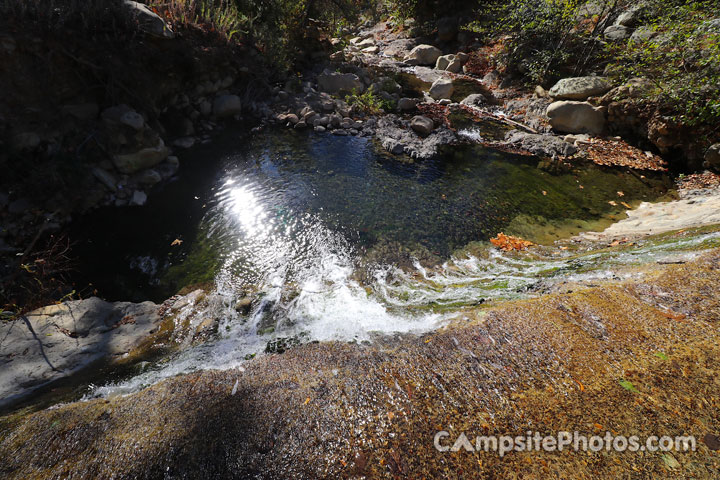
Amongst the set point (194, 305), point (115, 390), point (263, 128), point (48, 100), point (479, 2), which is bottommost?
point (194, 305)

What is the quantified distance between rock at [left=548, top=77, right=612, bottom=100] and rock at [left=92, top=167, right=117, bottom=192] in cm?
1517

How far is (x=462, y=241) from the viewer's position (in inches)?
242

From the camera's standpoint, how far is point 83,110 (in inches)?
289

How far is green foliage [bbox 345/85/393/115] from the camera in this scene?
12.2 metres

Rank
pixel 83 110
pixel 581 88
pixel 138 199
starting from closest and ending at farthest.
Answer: pixel 138 199 → pixel 83 110 → pixel 581 88

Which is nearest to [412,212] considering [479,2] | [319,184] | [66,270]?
[319,184]

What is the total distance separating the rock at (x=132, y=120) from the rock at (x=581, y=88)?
1438 centimetres

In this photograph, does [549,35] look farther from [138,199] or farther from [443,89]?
[138,199]

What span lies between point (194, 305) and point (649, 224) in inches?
360

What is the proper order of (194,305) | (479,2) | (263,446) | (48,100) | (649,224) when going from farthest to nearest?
(479,2) < (48,100) < (649,224) < (194,305) < (263,446)

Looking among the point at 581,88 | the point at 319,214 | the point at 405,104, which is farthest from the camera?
the point at 405,104

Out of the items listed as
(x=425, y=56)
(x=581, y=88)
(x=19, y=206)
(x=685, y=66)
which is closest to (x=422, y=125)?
(x=581, y=88)

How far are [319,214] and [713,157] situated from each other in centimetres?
1020

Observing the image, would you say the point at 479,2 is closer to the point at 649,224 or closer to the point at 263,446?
the point at 649,224
